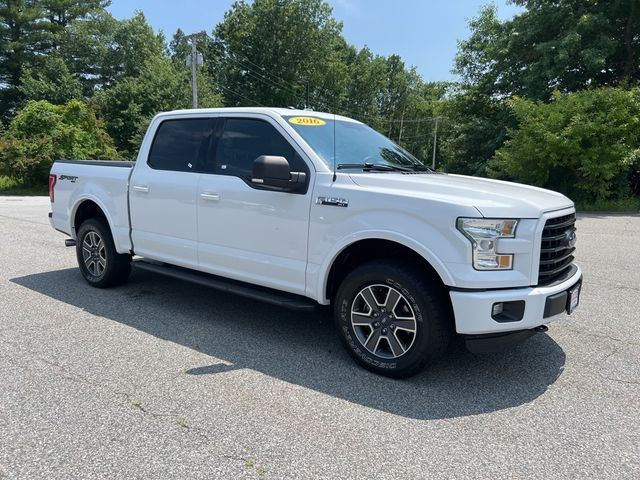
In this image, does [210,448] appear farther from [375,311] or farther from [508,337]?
[508,337]

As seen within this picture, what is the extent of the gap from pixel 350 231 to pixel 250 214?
1.04 meters

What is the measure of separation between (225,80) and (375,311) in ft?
166

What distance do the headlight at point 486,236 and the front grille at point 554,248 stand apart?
1.16 ft

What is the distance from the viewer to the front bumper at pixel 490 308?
130 inches

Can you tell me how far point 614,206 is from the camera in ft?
54.3

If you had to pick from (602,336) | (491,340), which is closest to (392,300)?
(491,340)

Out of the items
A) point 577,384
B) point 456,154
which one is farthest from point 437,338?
point 456,154

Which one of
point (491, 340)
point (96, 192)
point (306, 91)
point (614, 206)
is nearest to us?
point (491, 340)

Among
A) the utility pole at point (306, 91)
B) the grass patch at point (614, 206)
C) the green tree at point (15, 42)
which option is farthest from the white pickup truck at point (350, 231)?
the utility pole at point (306, 91)

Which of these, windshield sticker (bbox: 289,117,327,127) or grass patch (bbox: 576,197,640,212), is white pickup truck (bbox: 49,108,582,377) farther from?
grass patch (bbox: 576,197,640,212)

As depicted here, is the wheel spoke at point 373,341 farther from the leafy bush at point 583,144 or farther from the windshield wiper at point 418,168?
the leafy bush at point 583,144

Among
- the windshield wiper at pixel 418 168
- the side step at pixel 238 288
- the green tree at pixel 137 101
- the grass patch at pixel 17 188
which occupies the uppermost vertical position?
the green tree at pixel 137 101

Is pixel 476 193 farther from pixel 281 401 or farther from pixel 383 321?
pixel 281 401

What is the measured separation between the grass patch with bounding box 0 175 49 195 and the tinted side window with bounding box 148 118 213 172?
21662 millimetres
